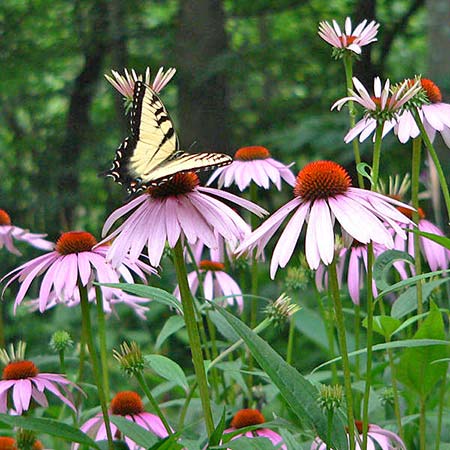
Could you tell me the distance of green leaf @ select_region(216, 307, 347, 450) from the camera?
0.64 m

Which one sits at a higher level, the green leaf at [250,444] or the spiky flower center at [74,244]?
the spiky flower center at [74,244]

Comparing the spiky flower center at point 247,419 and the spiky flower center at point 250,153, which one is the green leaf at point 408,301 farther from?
the spiky flower center at point 250,153

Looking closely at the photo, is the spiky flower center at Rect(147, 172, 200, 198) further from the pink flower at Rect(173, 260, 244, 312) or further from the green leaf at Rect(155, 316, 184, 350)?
the pink flower at Rect(173, 260, 244, 312)

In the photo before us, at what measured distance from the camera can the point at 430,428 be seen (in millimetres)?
1043

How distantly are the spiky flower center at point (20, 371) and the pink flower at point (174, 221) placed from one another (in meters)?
0.26

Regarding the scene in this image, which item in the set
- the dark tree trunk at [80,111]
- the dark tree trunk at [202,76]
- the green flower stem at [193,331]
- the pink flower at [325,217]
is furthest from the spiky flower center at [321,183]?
the dark tree trunk at [80,111]

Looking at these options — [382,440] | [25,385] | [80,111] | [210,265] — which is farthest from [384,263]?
[80,111]

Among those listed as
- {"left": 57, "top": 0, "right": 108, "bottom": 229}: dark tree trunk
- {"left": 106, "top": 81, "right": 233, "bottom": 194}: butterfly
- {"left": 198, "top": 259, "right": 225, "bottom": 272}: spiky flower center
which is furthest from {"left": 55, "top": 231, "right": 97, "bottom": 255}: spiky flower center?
{"left": 57, "top": 0, "right": 108, "bottom": 229}: dark tree trunk

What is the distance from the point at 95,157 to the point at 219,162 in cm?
251

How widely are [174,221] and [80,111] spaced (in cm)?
274

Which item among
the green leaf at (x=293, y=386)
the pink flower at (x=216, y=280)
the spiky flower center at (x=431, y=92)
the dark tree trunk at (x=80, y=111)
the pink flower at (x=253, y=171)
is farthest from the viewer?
the dark tree trunk at (x=80, y=111)

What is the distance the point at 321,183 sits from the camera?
28.5 inches

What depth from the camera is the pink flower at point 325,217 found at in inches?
25.7

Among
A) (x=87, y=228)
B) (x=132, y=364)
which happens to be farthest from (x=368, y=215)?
(x=87, y=228)
